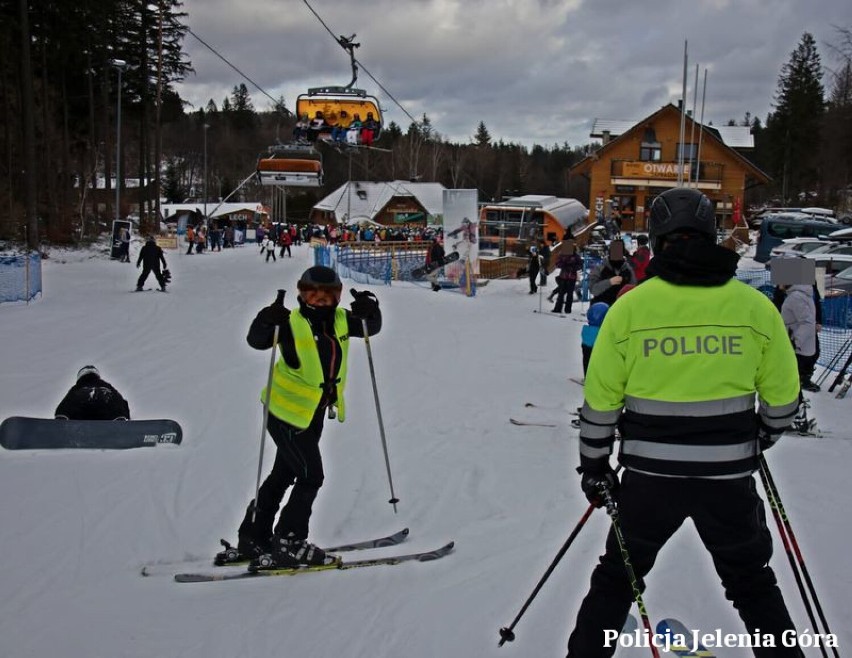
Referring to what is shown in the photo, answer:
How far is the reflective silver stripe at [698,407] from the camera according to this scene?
8.34 feet

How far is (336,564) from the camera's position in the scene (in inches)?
164

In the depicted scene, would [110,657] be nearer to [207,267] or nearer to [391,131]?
[207,267]

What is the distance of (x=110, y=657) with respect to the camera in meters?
3.29

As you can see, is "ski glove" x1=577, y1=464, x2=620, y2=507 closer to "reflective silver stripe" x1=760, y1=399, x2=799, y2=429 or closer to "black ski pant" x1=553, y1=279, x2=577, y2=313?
"reflective silver stripe" x1=760, y1=399, x2=799, y2=429

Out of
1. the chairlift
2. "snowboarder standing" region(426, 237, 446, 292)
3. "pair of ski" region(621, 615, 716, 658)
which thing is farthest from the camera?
the chairlift

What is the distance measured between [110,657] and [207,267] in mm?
25920

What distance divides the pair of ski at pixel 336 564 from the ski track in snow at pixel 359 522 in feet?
0.23

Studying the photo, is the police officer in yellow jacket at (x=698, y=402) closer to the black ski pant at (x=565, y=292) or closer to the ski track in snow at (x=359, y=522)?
the ski track in snow at (x=359, y=522)

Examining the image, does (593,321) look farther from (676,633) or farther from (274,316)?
(676,633)

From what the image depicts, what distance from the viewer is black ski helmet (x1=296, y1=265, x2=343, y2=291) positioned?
403cm

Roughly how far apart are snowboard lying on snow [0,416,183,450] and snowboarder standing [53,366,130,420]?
18 cm

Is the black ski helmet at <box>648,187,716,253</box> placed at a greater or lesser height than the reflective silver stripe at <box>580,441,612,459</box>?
greater

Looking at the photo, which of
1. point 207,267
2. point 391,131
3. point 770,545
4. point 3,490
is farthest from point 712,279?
point 391,131

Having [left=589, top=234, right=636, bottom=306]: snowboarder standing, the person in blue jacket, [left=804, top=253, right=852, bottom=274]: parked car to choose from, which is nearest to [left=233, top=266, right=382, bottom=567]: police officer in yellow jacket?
the person in blue jacket
